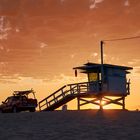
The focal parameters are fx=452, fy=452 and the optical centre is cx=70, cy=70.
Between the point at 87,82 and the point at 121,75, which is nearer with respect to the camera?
the point at 87,82

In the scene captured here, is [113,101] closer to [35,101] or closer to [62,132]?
[35,101]

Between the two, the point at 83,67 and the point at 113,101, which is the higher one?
the point at 83,67

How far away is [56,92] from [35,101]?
263 centimetres

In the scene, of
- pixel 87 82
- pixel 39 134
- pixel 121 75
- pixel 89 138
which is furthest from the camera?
pixel 121 75

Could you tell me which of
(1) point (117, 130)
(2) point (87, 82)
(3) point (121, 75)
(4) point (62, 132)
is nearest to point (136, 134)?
(1) point (117, 130)

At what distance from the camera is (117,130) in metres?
19.8

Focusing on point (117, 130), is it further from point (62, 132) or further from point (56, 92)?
point (56, 92)

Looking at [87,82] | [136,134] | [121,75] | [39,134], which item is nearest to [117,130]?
[136,134]

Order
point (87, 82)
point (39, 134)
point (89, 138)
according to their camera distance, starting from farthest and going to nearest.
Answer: point (87, 82), point (39, 134), point (89, 138)

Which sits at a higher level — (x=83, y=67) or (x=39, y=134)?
(x=83, y=67)

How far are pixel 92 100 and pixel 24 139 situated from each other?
3682 cm

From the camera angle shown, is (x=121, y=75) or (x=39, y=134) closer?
(x=39, y=134)

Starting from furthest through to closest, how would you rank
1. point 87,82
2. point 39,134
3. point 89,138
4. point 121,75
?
point 121,75 → point 87,82 → point 39,134 → point 89,138

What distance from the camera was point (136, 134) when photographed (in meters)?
18.0
